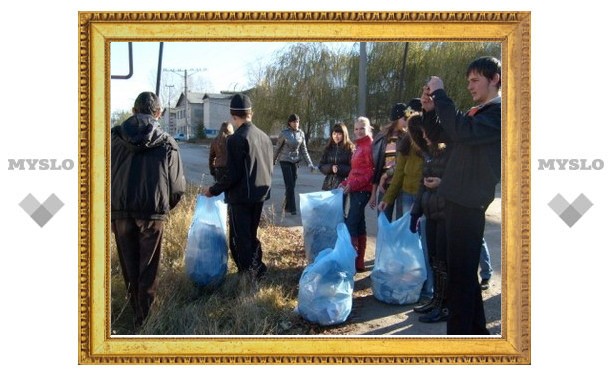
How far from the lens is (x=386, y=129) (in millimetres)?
3398

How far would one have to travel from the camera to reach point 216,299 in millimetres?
3035

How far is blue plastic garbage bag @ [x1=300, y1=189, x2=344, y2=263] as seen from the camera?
3.62 meters

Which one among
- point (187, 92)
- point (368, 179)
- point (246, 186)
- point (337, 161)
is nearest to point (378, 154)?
point (368, 179)

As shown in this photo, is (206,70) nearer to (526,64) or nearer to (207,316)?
(207,316)

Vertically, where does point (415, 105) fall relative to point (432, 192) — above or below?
above

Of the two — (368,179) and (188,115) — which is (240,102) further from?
(368,179)

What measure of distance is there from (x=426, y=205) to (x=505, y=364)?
2.85 feet

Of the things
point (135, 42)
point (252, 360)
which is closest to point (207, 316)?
point (252, 360)

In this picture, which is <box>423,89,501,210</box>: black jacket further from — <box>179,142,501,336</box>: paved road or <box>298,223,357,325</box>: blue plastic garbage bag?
<box>298,223,357,325</box>: blue plastic garbage bag

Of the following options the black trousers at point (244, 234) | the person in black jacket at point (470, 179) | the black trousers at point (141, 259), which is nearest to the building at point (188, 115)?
the black trousers at point (141, 259)

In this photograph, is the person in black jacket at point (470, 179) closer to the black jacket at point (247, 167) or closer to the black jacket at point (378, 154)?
the black jacket at point (378, 154)

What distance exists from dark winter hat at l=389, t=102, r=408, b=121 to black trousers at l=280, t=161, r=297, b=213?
0.84 meters

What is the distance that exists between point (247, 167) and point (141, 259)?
887 millimetres
